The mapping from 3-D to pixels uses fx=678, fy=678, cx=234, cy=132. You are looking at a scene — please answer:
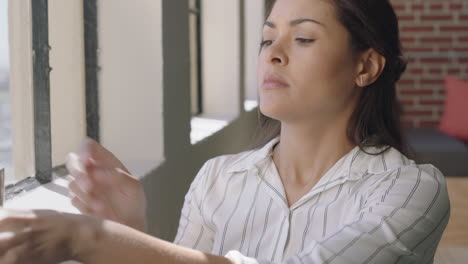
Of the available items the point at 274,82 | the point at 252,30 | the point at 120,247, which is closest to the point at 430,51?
the point at 252,30

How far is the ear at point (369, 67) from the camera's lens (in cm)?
130

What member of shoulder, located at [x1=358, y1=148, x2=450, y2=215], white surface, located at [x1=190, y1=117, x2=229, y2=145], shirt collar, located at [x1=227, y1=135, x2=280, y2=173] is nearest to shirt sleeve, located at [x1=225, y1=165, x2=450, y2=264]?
shoulder, located at [x1=358, y1=148, x2=450, y2=215]

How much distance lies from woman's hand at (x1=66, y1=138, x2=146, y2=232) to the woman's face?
369 millimetres

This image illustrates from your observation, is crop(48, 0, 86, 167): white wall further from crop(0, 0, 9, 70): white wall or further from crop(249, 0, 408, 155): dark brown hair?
crop(249, 0, 408, 155): dark brown hair

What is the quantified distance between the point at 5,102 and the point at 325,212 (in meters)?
0.75

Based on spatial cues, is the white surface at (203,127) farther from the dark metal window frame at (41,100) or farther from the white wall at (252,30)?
the white wall at (252,30)

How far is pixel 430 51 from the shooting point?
5.60 m

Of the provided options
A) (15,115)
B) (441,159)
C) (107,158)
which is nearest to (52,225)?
(107,158)

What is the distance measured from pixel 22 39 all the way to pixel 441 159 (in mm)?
3408

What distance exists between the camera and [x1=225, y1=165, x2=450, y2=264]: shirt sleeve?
890mm

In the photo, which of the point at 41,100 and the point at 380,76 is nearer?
the point at 380,76

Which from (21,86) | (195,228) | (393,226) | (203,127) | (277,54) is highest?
(277,54)

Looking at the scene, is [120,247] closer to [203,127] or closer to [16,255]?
[16,255]

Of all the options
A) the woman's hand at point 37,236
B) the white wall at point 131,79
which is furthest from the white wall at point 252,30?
the woman's hand at point 37,236
